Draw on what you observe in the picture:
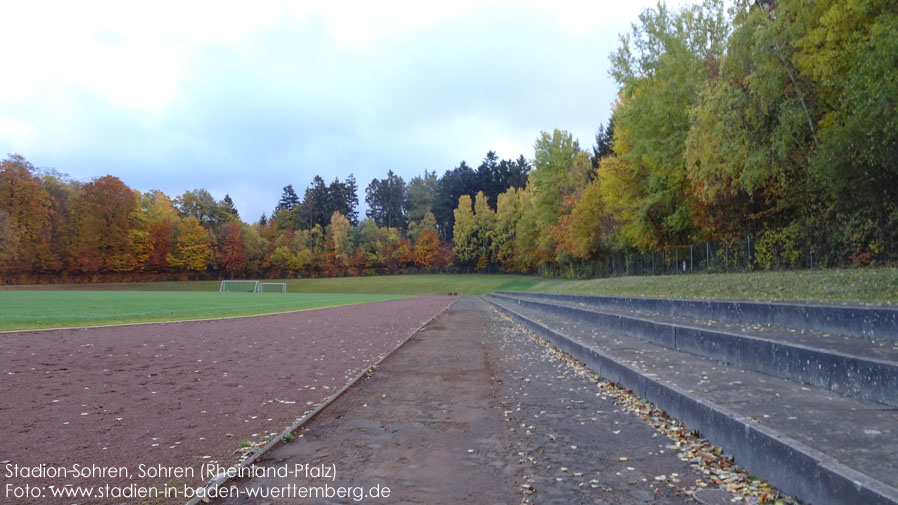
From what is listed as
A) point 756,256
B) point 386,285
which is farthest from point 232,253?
point 756,256

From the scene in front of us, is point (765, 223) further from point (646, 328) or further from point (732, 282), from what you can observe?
point (646, 328)

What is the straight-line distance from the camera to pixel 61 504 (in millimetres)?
3283

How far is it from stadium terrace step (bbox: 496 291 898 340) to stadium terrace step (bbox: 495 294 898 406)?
6.9 inches

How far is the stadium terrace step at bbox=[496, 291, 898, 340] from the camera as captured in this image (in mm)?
5527

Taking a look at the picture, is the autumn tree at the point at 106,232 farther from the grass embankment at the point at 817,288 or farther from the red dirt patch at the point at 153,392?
the grass embankment at the point at 817,288

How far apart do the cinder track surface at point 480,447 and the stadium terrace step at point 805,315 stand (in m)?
2.95

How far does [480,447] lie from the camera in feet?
14.2

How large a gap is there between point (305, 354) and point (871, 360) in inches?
364

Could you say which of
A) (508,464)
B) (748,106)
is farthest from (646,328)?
(748,106)

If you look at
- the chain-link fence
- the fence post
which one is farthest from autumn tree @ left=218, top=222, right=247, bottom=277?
the fence post

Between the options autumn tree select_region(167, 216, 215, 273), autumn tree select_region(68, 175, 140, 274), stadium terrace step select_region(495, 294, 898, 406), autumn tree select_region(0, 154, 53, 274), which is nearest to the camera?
stadium terrace step select_region(495, 294, 898, 406)

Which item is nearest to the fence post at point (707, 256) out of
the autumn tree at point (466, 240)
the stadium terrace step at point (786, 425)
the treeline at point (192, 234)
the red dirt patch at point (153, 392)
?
the red dirt patch at point (153, 392)

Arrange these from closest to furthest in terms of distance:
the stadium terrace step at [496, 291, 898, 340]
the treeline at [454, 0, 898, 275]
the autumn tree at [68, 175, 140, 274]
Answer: the stadium terrace step at [496, 291, 898, 340], the treeline at [454, 0, 898, 275], the autumn tree at [68, 175, 140, 274]

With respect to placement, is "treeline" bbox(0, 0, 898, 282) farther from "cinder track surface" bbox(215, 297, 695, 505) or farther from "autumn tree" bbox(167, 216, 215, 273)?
"cinder track surface" bbox(215, 297, 695, 505)
